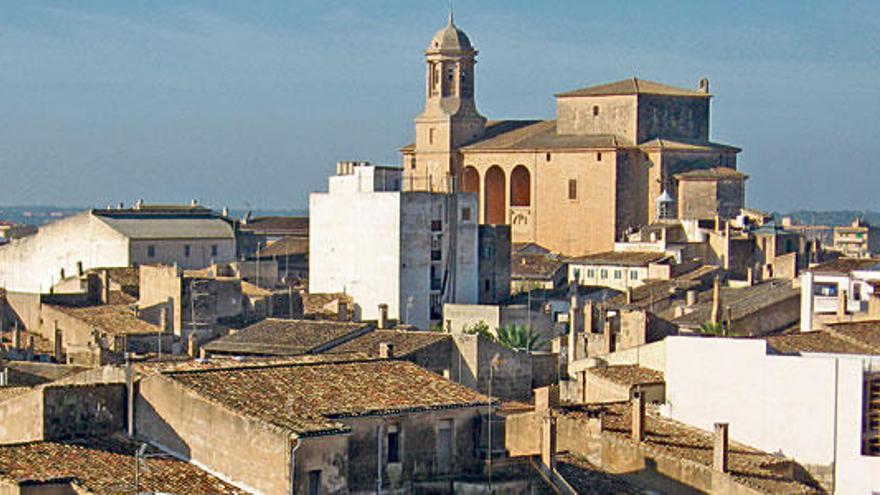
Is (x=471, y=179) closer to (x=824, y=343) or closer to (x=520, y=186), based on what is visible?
Answer: (x=520, y=186)

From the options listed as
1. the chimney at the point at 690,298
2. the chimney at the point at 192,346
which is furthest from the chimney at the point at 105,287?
the chimney at the point at 690,298

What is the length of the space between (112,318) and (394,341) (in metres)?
10.7

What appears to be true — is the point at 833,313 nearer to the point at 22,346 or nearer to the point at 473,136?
the point at 22,346

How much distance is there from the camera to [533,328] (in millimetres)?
52750

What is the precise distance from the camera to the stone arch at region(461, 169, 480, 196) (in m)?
85.2

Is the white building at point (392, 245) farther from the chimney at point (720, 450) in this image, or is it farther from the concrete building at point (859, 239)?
the concrete building at point (859, 239)

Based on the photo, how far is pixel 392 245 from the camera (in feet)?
188

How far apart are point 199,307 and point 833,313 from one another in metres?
14.1

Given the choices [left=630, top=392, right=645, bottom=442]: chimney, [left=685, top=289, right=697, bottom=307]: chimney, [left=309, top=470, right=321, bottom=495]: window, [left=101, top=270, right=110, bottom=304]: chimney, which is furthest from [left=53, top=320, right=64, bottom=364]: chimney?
[left=309, top=470, right=321, bottom=495]: window

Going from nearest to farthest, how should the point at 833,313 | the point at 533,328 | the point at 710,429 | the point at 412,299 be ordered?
the point at 710,429
the point at 833,313
the point at 533,328
the point at 412,299

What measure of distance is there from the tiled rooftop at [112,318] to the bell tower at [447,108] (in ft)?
123

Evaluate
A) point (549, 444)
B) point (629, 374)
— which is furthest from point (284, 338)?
point (549, 444)

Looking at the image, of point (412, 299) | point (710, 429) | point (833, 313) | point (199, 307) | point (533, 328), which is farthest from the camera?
point (412, 299)

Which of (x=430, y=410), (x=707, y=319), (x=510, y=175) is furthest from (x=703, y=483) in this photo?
(x=510, y=175)
